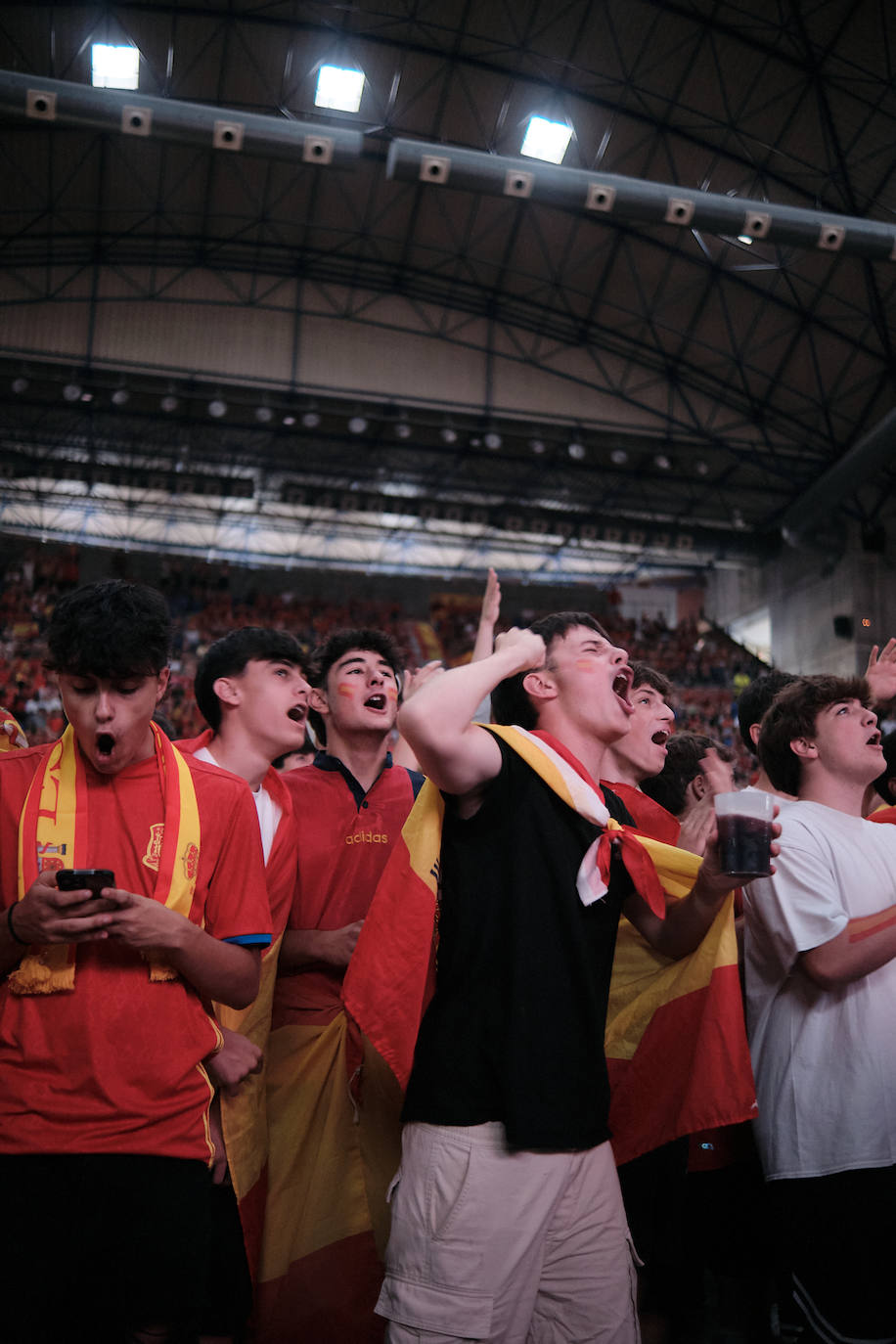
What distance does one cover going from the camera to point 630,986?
2436 millimetres

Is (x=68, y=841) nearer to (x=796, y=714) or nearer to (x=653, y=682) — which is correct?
(x=796, y=714)

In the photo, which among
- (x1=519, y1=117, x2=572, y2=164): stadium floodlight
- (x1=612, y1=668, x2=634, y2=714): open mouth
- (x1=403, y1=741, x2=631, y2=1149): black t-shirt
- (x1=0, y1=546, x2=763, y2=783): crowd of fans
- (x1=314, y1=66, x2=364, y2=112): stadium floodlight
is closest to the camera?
(x1=403, y1=741, x2=631, y2=1149): black t-shirt

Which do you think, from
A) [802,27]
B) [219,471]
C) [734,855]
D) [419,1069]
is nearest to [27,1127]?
[419,1069]

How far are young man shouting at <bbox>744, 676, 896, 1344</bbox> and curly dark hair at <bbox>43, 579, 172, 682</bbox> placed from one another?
1520 millimetres

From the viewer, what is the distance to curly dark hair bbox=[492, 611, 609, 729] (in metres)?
2.34

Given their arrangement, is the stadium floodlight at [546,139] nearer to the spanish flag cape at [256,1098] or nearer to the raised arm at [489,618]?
the raised arm at [489,618]

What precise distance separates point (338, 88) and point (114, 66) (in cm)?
292

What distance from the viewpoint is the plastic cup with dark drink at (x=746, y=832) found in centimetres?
191

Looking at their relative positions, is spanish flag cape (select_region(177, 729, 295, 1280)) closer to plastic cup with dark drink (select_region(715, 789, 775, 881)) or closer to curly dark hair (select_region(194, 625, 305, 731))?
curly dark hair (select_region(194, 625, 305, 731))

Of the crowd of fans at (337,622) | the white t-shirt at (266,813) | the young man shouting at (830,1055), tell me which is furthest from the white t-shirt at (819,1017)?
the crowd of fans at (337,622)

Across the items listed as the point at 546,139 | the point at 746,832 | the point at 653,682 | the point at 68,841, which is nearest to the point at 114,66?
the point at 546,139

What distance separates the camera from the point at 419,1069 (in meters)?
1.89

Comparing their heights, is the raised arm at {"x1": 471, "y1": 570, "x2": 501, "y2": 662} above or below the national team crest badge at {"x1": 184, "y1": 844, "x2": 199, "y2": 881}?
above

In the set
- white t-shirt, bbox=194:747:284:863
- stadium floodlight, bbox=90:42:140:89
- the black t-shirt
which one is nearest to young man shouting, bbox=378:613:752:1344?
the black t-shirt
